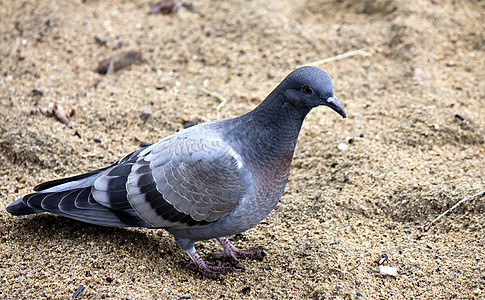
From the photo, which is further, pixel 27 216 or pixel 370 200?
pixel 370 200

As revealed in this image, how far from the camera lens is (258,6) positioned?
7.55 meters

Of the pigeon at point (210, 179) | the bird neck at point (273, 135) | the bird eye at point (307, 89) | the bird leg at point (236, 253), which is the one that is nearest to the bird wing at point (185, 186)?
the pigeon at point (210, 179)

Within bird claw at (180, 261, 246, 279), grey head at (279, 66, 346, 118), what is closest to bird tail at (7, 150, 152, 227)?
bird claw at (180, 261, 246, 279)

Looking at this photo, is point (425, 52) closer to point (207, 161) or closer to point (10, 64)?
point (207, 161)

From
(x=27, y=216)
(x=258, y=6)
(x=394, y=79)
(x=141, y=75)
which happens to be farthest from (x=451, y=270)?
(x=258, y=6)

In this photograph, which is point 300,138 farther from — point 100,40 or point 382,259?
point 100,40

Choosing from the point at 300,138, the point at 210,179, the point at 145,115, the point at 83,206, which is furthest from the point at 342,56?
the point at 83,206

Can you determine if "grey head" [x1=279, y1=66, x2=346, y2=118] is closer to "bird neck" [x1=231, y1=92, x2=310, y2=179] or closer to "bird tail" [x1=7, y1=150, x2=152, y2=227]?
"bird neck" [x1=231, y1=92, x2=310, y2=179]

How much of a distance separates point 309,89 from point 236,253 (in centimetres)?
161

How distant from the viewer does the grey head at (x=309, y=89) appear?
3723 millimetres

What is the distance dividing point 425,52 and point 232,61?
8.54ft

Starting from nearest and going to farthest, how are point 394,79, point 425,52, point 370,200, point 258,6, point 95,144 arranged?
point 370,200 → point 95,144 → point 394,79 → point 425,52 → point 258,6

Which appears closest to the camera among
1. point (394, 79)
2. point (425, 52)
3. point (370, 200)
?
point (370, 200)

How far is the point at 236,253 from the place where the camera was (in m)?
4.46
